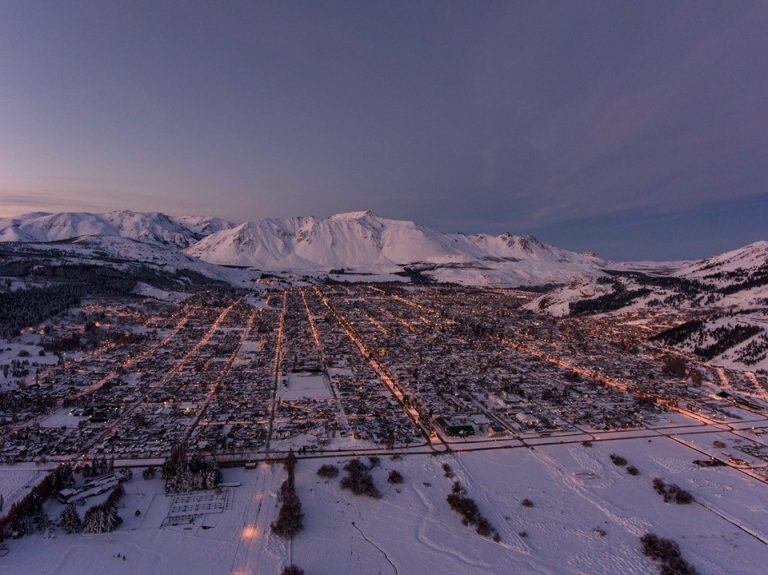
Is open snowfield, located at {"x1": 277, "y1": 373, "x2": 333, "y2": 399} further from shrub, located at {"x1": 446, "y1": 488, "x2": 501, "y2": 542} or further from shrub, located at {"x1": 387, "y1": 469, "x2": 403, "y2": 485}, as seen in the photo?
shrub, located at {"x1": 446, "y1": 488, "x2": 501, "y2": 542}

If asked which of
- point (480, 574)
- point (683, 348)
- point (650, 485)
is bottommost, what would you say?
point (480, 574)

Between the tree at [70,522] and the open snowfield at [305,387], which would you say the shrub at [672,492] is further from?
the tree at [70,522]

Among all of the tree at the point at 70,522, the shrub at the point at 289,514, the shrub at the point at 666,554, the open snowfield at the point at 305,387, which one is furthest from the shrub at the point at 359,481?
the shrub at the point at 666,554

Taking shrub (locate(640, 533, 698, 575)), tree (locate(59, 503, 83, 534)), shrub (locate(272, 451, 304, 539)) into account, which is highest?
shrub (locate(640, 533, 698, 575))

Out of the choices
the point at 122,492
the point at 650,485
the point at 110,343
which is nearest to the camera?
the point at 122,492

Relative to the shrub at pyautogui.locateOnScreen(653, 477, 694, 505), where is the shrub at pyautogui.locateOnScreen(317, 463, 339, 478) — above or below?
below

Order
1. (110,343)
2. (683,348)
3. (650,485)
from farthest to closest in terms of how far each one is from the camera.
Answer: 1. (683,348)
2. (110,343)
3. (650,485)

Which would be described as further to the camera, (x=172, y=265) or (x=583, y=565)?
(x=172, y=265)

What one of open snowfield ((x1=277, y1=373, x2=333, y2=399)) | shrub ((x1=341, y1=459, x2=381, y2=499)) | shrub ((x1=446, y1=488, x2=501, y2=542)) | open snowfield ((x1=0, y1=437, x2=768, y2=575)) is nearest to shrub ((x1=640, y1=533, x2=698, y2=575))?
open snowfield ((x1=0, y1=437, x2=768, y2=575))

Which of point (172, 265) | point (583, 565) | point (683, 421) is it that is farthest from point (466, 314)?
point (172, 265)

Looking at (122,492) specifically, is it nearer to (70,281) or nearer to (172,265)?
(70,281)
